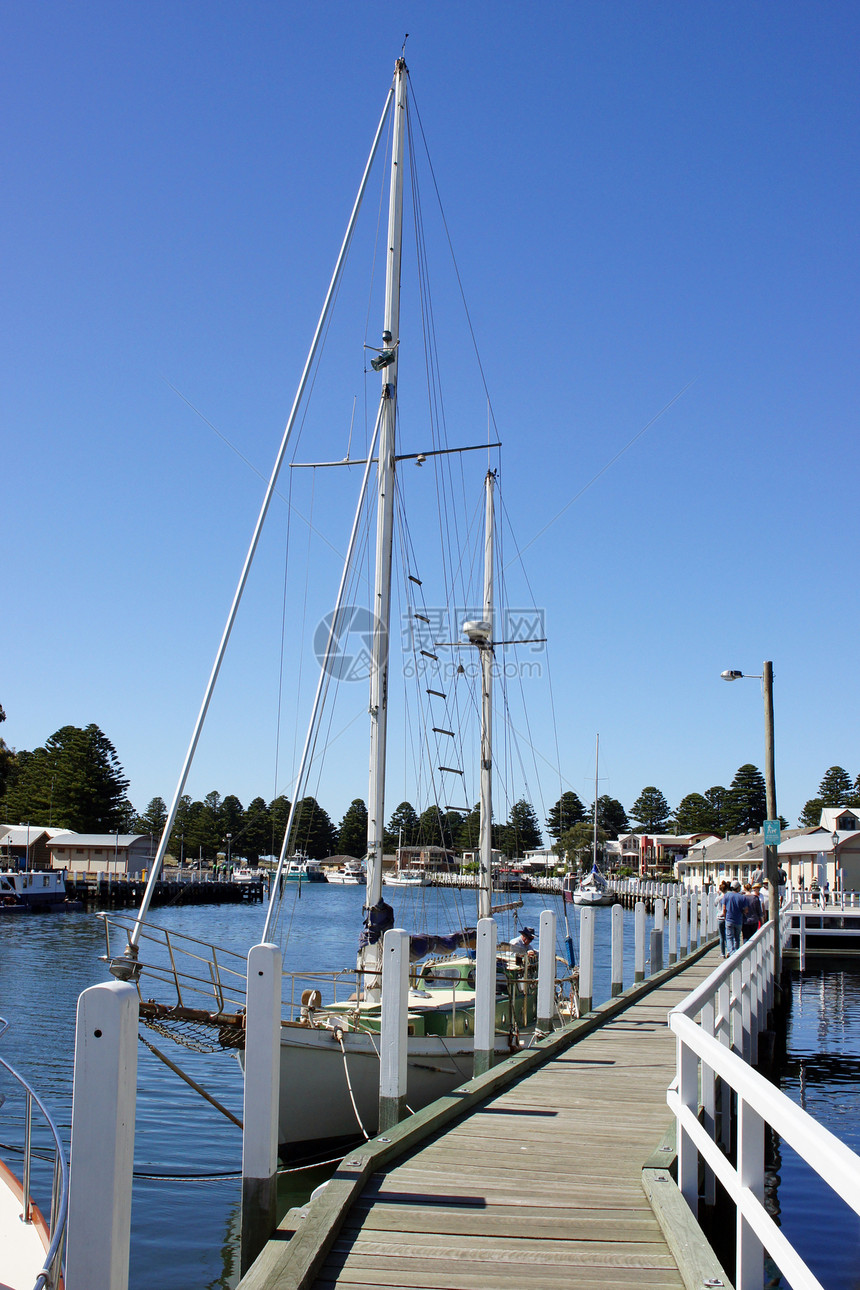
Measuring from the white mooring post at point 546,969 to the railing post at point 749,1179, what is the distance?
27.0ft

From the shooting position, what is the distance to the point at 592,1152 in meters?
7.90

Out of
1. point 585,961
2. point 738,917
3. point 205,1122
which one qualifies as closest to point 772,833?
point 738,917

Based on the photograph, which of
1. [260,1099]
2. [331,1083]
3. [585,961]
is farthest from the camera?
[585,961]

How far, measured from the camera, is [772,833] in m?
27.1

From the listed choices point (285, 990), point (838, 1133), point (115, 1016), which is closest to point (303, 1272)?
point (115, 1016)

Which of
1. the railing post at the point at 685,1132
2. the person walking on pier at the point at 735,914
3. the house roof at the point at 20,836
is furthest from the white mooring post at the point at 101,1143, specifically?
the house roof at the point at 20,836

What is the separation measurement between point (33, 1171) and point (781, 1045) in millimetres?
16907

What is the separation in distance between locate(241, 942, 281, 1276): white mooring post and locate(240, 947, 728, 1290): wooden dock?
0.21 meters

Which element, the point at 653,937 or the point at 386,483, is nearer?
the point at 386,483

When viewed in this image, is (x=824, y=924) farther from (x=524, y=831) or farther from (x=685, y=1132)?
(x=524, y=831)

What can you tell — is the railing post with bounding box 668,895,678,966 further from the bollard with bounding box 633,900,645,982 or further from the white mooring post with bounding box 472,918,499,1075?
the white mooring post with bounding box 472,918,499,1075

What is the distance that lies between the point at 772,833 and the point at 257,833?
14952 cm

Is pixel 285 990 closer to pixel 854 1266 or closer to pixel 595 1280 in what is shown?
pixel 854 1266

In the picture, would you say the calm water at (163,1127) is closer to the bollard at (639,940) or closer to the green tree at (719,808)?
the bollard at (639,940)
